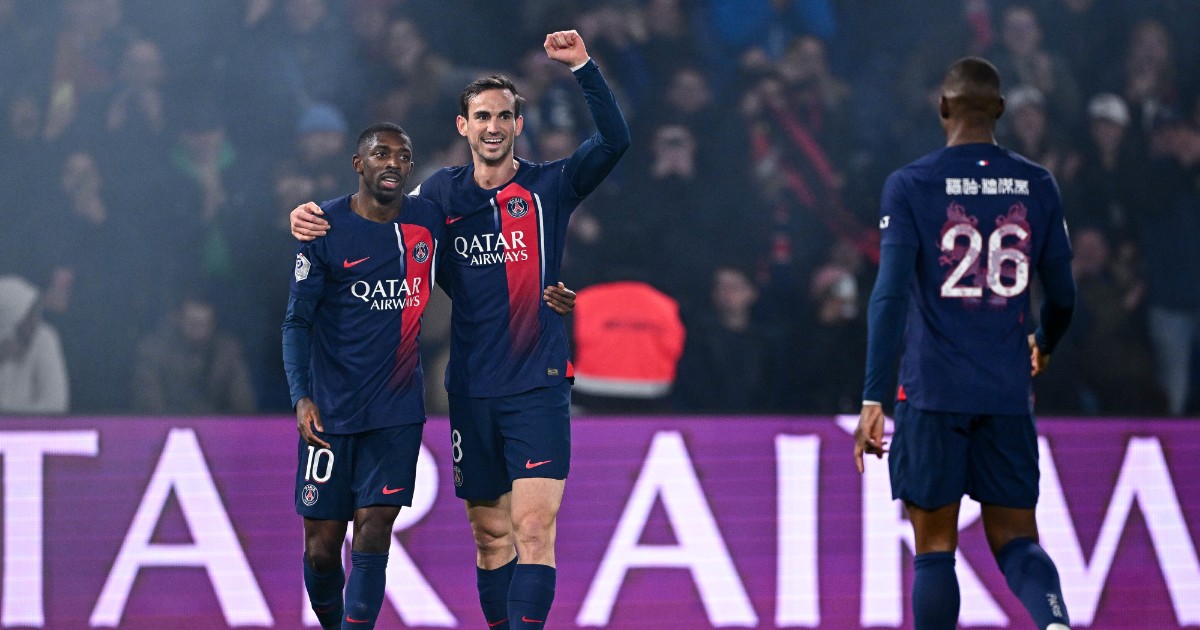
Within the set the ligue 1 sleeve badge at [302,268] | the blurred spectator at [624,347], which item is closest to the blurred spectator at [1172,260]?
the blurred spectator at [624,347]

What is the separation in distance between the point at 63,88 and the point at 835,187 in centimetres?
426

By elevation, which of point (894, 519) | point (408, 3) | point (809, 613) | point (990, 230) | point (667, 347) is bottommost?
point (809, 613)

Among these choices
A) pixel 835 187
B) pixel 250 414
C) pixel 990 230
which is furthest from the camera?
pixel 835 187

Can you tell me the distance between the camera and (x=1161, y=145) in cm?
793

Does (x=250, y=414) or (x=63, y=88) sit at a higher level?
(x=63, y=88)

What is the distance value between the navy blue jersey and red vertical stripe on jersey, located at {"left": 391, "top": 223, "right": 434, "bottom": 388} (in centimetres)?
11

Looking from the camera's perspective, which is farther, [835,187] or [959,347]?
[835,187]

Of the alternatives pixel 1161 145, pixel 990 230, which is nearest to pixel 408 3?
pixel 1161 145

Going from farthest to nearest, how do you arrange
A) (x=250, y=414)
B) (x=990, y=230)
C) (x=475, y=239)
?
(x=250, y=414)
(x=475, y=239)
(x=990, y=230)

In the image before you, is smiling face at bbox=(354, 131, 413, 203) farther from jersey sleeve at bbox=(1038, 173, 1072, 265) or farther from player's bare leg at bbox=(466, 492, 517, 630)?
jersey sleeve at bbox=(1038, 173, 1072, 265)

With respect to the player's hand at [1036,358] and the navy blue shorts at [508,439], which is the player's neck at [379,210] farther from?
the player's hand at [1036,358]

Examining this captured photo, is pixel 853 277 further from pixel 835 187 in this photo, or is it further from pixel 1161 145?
pixel 1161 145

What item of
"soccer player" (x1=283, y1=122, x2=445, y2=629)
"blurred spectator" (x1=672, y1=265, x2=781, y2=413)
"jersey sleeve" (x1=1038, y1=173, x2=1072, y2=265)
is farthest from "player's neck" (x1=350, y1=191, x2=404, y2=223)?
"blurred spectator" (x1=672, y1=265, x2=781, y2=413)

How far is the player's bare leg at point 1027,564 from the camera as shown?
3842 millimetres
